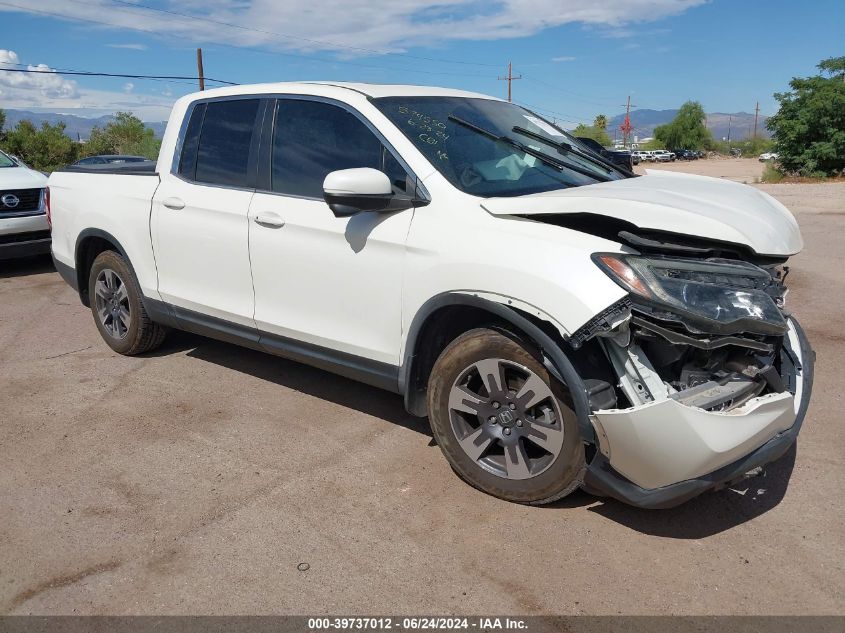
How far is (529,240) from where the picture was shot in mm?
3135

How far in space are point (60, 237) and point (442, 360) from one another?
393 centimetres

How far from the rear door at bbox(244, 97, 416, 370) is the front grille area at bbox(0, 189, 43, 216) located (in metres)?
6.07

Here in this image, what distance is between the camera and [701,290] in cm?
→ 283

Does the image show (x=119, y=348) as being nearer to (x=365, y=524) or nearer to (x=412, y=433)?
(x=412, y=433)

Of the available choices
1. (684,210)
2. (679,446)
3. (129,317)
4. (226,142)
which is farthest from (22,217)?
(679,446)

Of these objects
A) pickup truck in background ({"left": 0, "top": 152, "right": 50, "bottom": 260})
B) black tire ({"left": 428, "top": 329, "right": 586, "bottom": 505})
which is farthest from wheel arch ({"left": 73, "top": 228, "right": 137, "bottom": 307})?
pickup truck in background ({"left": 0, "top": 152, "right": 50, "bottom": 260})

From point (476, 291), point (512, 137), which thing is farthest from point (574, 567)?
point (512, 137)

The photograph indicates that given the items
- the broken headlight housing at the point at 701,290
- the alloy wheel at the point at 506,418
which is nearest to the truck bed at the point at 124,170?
the alloy wheel at the point at 506,418

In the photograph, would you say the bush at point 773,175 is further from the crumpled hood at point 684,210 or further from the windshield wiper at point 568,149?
the crumpled hood at point 684,210

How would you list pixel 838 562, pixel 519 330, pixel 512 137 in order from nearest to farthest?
pixel 838 562
pixel 519 330
pixel 512 137

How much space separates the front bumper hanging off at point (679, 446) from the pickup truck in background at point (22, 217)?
819 centimetres

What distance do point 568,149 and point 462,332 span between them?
153 cm

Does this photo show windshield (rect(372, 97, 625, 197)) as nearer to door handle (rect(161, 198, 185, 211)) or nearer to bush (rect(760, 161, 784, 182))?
door handle (rect(161, 198, 185, 211))

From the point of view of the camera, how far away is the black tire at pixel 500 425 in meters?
3.12
